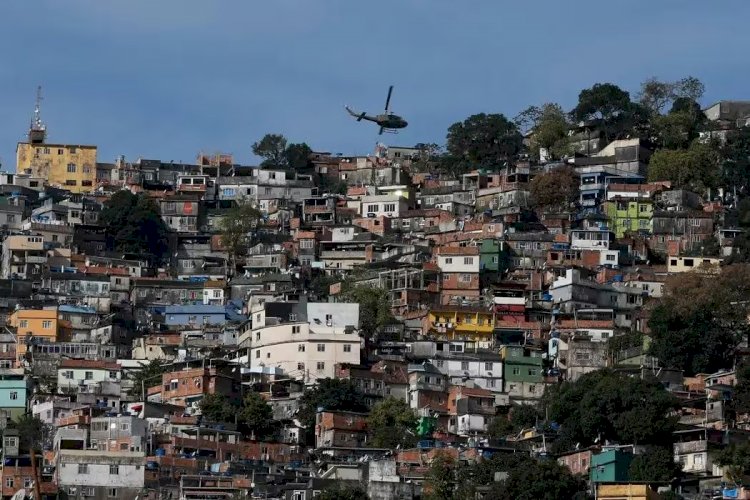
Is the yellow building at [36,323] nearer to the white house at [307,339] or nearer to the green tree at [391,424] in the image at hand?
the white house at [307,339]

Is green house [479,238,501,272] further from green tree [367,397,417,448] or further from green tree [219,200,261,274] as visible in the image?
green tree [367,397,417,448]

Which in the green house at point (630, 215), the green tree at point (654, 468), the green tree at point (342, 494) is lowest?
the green tree at point (342, 494)

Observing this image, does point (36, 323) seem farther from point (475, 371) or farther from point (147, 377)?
point (475, 371)

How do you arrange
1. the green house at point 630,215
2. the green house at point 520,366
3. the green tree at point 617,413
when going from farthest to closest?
the green house at point 630,215 → the green house at point 520,366 → the green tree at point 617,413

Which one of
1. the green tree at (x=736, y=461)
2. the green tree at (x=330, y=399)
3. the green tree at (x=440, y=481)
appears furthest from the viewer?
the green tree at (x=330, y=399)

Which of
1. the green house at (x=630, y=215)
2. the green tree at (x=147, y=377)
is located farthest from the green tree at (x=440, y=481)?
the green house at (x=630, y=215)

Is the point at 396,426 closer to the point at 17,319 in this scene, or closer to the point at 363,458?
the point at 363,458

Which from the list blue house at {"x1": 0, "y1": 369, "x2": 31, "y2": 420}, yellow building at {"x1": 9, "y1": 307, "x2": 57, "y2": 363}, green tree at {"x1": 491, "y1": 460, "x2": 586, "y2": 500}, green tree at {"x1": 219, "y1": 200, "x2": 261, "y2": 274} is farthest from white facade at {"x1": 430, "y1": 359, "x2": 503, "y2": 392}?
green tree at {"x1": 219, "y1": 200, "x2": 261, "y2": 274}

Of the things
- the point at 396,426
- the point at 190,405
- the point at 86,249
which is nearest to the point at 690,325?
the point at 396,426
